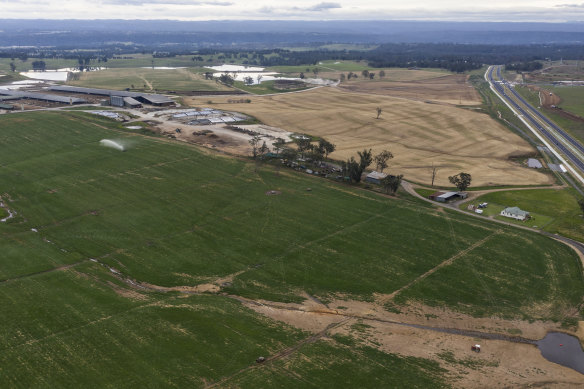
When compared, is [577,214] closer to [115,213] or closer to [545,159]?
[545,159]

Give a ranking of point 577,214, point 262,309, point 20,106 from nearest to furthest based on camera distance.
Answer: point 262,309, point 577,214, point 20,106

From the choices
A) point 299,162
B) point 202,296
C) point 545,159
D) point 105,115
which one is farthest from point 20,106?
point 545,159

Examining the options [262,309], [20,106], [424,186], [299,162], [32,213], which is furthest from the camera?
[20,106]

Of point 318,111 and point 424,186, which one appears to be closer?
point 424,186

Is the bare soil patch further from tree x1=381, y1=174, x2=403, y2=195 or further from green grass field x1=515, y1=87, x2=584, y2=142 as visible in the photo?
green grass field x1=515, y1=87, x2=584, y2=142

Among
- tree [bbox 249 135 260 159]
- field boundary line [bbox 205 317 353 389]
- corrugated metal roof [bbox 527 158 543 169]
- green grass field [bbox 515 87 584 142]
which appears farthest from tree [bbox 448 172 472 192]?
green grass field [bbox 515 87 584 142]

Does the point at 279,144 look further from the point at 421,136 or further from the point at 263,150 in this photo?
the point at 421,136

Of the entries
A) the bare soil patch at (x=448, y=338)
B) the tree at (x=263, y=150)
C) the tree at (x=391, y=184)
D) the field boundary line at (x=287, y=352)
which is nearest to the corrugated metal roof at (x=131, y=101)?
the tree at (x=263, y=150)

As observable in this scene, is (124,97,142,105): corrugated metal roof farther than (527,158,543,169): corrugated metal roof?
Yes
